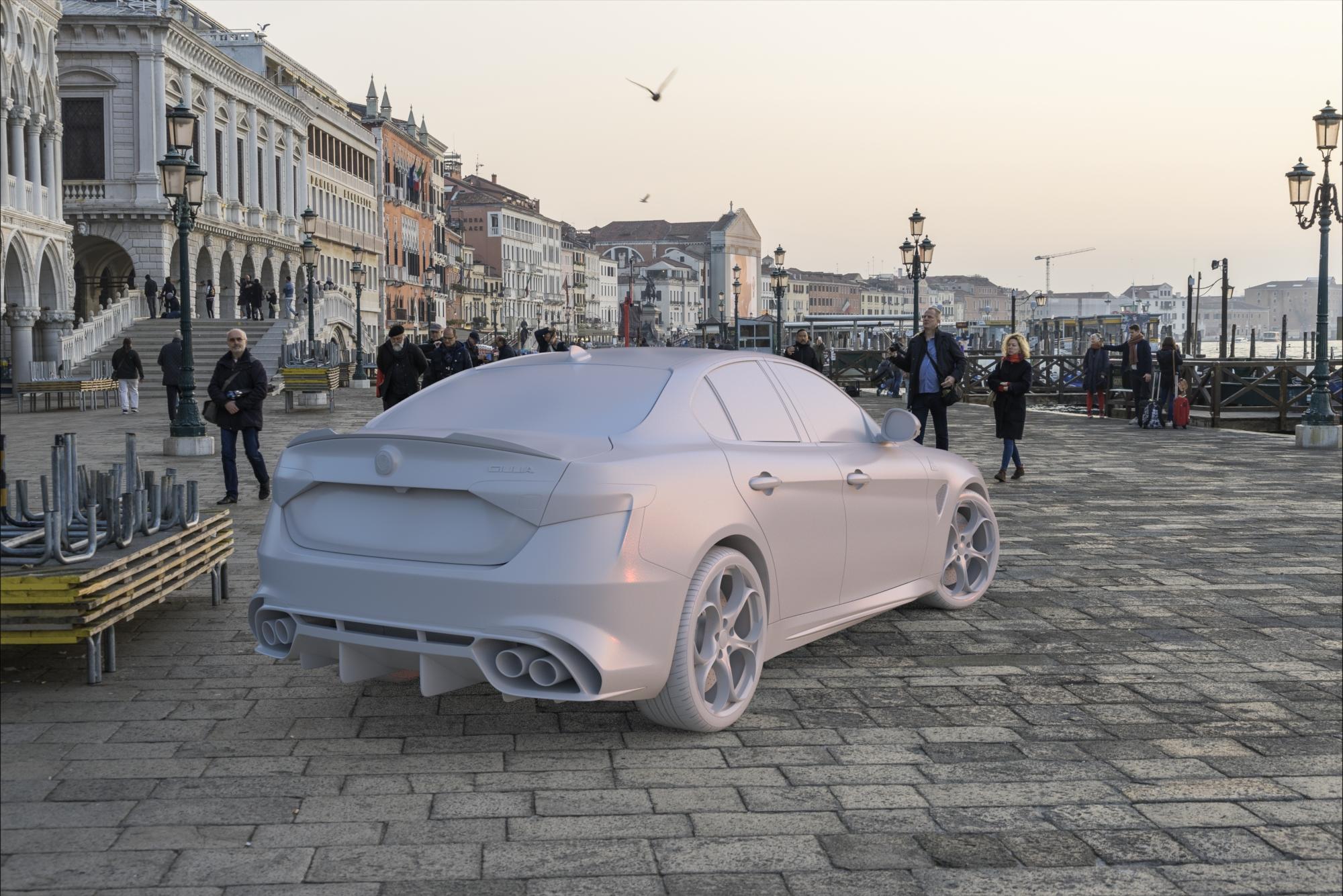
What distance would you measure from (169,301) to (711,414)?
4884cm

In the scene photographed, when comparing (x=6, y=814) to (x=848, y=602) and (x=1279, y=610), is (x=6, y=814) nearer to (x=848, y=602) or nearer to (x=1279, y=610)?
(x=848, y=602)

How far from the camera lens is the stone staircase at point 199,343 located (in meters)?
45.1

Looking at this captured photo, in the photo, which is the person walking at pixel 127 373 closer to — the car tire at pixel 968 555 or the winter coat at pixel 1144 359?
the winter coat at pixel 1144 359

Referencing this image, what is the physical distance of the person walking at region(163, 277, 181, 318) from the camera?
51875 mm

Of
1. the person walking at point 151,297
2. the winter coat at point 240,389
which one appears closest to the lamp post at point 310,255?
the person walking at point 151,297

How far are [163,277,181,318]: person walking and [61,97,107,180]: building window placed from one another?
19.4 ft

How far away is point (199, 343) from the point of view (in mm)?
49812

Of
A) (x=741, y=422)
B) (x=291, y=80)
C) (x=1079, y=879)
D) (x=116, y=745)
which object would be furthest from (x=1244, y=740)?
(x=291, y=80)

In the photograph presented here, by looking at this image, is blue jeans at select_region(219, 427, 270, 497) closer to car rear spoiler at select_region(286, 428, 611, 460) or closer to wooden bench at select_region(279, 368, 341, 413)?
car rear spoiler at select_region(286, 428, 611, 460)

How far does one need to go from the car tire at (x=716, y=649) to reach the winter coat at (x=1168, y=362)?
21503 millimetres

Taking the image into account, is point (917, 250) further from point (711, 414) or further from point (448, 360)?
point (711, 414)

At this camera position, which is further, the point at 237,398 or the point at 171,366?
the point at 171,366

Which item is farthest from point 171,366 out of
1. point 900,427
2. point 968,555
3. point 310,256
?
point 900,427

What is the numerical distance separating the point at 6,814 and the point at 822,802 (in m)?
2.49
